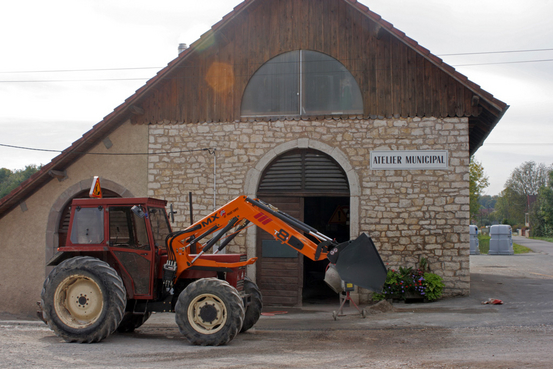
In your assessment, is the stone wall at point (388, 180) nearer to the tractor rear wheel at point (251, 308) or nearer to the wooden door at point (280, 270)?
the wooden door at point (280, 270)

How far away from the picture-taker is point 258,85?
1227cm

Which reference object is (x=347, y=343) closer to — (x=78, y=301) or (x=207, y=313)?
(x=207, y=313)

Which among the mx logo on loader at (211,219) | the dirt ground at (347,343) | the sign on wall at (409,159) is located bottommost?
the dirt ground at (347,343)

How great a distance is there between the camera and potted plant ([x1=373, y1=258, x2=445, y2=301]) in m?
10.9

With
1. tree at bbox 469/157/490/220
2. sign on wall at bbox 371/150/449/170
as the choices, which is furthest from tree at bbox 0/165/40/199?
sign on wall at bbox 371/150/449/170

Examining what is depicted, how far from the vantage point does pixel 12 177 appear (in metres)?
77.5

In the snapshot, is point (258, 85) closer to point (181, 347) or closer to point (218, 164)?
point (218, 164)

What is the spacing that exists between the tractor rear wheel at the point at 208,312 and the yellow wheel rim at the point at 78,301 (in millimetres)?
1280

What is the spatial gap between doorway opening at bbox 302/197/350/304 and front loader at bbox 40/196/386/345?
313 inches

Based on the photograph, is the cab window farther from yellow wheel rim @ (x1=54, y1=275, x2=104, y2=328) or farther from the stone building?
the stone building

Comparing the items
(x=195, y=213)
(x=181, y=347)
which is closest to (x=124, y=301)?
(x=181, y=347)

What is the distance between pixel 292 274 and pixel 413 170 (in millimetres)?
3599

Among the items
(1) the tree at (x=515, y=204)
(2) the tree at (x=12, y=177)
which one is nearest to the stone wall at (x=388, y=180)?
(2) the tree at (x=12, y=177)

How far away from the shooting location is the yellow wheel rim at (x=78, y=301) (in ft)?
24.7
